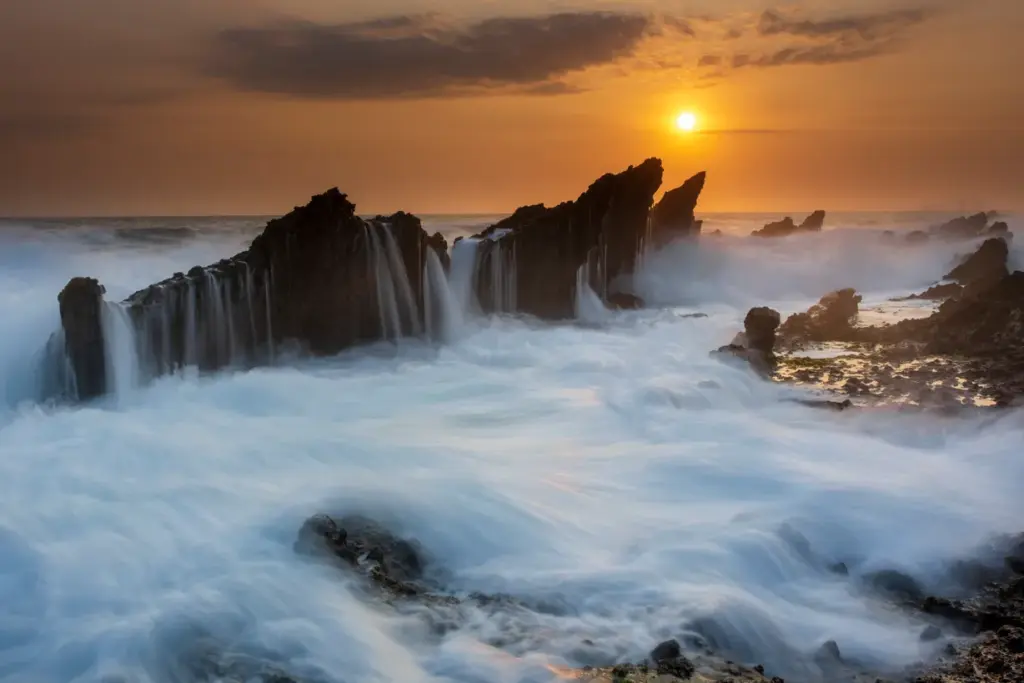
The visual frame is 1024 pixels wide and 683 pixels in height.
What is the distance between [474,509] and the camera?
29.2 ft

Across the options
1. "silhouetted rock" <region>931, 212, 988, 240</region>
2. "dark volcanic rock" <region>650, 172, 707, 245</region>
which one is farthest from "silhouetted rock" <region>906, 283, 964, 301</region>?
"silhouetted rock" <region>931, 212, 988, 240</region>

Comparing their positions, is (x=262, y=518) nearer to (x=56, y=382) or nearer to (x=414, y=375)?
(x=56, y=382)

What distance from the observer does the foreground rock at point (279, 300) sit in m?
13.2

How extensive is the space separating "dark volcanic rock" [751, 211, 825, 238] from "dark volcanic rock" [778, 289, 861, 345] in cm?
2372

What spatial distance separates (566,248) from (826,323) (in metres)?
7.82

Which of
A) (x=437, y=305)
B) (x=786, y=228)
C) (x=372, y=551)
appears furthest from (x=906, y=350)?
(x=786, y=228)

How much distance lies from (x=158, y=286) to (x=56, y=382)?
2550mm

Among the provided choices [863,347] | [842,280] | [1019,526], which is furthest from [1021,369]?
[842,280]

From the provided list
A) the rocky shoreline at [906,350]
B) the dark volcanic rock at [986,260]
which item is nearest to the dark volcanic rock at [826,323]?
the rocky shoreline at [906,350]

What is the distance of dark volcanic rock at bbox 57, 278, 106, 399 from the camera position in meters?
12.9

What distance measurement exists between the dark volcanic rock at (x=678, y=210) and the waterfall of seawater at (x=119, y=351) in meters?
25.7

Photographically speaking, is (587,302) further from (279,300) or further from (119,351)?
(119,351)

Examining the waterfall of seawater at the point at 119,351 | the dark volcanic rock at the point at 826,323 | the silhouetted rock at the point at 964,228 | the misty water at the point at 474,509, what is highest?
the silhouetted rock at the point at 964,228

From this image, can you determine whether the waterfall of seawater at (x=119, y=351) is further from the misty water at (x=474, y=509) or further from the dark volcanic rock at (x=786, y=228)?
the dark volcanic rock at (x=786, y=228)
